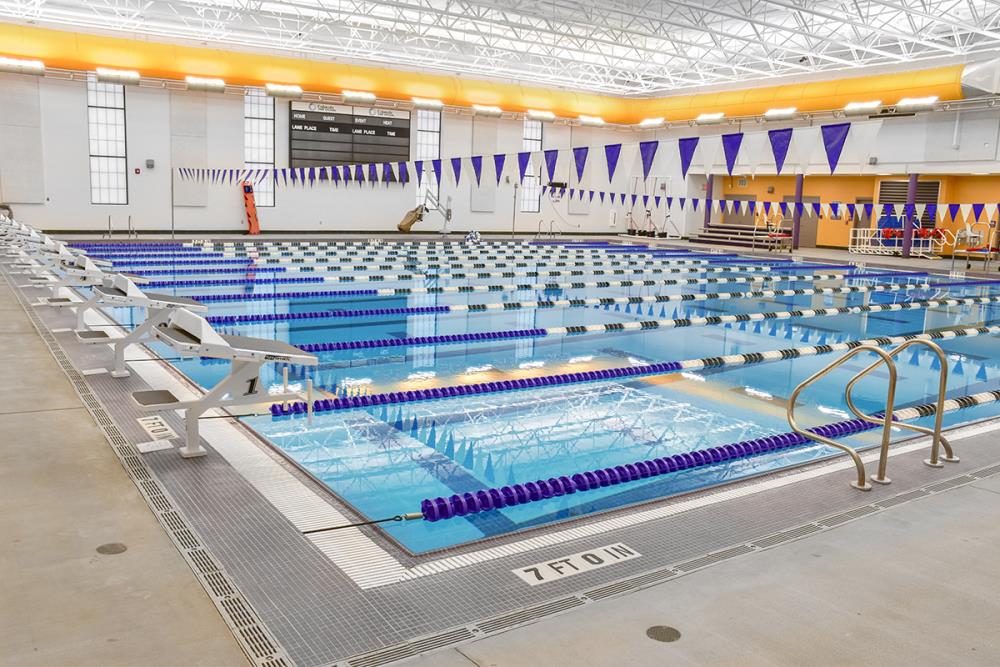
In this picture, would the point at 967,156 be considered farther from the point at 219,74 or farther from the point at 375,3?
the point at 219,74

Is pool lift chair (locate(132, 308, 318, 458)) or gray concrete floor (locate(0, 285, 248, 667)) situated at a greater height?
pool lift chair (locate(132, 308, 318, 458))

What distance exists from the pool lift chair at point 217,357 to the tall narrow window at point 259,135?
18.4 m

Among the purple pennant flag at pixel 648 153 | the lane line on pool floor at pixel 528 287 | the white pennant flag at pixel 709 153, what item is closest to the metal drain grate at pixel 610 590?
the lane line on pool floor at pixel 528 287

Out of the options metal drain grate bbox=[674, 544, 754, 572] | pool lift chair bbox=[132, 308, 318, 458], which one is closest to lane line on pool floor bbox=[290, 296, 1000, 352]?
pool lift chair bbox=[132, 308, 318, 458]

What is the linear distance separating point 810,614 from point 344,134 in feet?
70.2

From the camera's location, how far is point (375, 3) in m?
16.4

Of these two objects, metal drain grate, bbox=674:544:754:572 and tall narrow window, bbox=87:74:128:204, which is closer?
metal drain grate, bbox=674:544:754:572

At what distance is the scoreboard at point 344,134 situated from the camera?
21375 millimetres

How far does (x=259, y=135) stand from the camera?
21031 mm

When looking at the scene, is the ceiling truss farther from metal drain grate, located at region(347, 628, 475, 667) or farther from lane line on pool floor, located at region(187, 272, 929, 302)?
metal drain grate, located at region(347, 628, 475, 667)

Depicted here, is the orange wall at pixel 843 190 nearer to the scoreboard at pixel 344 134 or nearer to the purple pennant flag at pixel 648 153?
the purple pennant flag at pixel 648 153

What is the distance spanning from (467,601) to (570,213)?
2568 centimetres

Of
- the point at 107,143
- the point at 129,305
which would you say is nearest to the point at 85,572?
the point at 129,305

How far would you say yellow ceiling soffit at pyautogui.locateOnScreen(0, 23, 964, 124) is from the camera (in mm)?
16781
